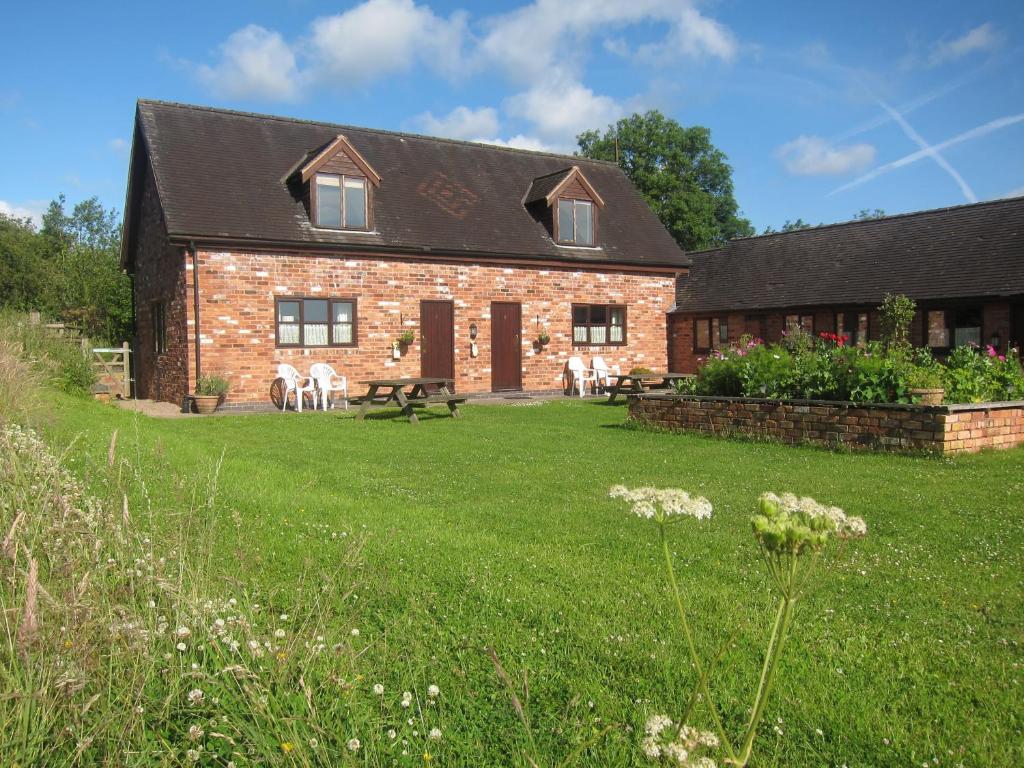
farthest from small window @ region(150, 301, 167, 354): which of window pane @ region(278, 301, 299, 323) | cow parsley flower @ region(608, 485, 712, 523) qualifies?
cow parsley flower @ region(608, 485, 712, 523)

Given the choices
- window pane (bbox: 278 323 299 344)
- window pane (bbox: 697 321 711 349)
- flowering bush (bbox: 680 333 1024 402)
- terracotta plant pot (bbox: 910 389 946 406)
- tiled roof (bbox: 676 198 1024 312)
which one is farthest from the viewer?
window pane (bbox: 697 321 711 349)

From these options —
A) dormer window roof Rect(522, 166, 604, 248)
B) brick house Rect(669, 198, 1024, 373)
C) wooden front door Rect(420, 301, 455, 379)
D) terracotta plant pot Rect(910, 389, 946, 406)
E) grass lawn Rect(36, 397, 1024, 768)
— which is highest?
dormer window roof Rect(522, 166, 604, 248)

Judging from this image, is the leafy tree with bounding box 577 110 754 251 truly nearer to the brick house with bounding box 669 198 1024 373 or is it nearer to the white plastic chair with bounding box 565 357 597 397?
the brick house with bounding box 669 198 1024 373

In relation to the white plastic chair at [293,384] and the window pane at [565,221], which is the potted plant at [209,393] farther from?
the window pane at [565,221]

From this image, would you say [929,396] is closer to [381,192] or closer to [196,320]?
[196,320]

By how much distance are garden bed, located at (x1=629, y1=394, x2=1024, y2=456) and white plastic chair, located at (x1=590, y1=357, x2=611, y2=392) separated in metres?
11.1

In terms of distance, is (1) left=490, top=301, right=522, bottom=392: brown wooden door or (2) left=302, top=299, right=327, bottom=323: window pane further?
(1) left=490, top=301, right=522, bottom=392: brown wooden door

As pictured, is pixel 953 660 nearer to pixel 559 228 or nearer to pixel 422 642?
pixel 422 642

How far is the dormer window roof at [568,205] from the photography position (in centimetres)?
2344

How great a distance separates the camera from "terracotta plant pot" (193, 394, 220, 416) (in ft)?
58.3

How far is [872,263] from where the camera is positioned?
83.1 ft

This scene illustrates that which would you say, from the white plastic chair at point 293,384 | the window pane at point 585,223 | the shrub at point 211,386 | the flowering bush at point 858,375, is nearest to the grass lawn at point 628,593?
the flowering bush at point 858,375

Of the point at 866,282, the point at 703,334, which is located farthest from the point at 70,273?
the point at 866,282

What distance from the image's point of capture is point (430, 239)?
2120cm
